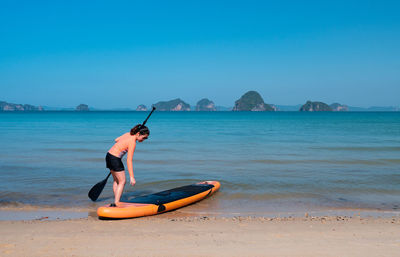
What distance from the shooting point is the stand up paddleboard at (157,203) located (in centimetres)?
609

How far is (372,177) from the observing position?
10.3 metres

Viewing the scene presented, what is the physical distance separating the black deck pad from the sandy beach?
1.74 ft

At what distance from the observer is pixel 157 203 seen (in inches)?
261

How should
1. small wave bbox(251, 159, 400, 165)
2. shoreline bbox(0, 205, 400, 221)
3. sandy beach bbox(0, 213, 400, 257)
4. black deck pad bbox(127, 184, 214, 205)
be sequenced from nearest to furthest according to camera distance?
sandy beach bbox(0, 213, 400, 257)
shoreline bbox(0, 205, 400, 221)
black deck pad bbox(127, 184, 214, 205)
small wave bbox(251, 159, 400, 165)

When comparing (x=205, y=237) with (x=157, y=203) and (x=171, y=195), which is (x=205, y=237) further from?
(x=171, y=195)

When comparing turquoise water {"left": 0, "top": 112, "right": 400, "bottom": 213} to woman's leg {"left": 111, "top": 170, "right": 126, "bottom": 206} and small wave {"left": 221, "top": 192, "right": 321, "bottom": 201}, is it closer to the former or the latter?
small wave {"left": 221, "top": 192, "right": 321, "bottom": 201}

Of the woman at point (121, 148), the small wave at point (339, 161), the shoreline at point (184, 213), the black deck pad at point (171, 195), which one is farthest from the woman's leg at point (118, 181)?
the small wave at point (339, 161)

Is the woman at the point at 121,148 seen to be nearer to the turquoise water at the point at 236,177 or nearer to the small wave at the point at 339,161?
the turquoise water at the point at 236,177

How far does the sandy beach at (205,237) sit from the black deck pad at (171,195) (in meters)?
0.53

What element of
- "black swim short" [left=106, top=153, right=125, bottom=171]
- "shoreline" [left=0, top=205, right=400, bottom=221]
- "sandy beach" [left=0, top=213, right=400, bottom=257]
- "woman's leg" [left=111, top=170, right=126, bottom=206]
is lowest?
"shoreline" [left=0, top=205, right=400, bottom=221]

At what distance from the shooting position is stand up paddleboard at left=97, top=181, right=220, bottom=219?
20.0 feet

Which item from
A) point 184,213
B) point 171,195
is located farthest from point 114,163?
point 184,213

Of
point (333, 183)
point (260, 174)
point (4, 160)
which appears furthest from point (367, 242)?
point (4, 160)

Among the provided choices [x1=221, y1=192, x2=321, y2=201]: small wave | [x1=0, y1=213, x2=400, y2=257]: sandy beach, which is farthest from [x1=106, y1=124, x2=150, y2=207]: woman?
[x1=221, y1=192, x2=321, y2=201]: small wave
